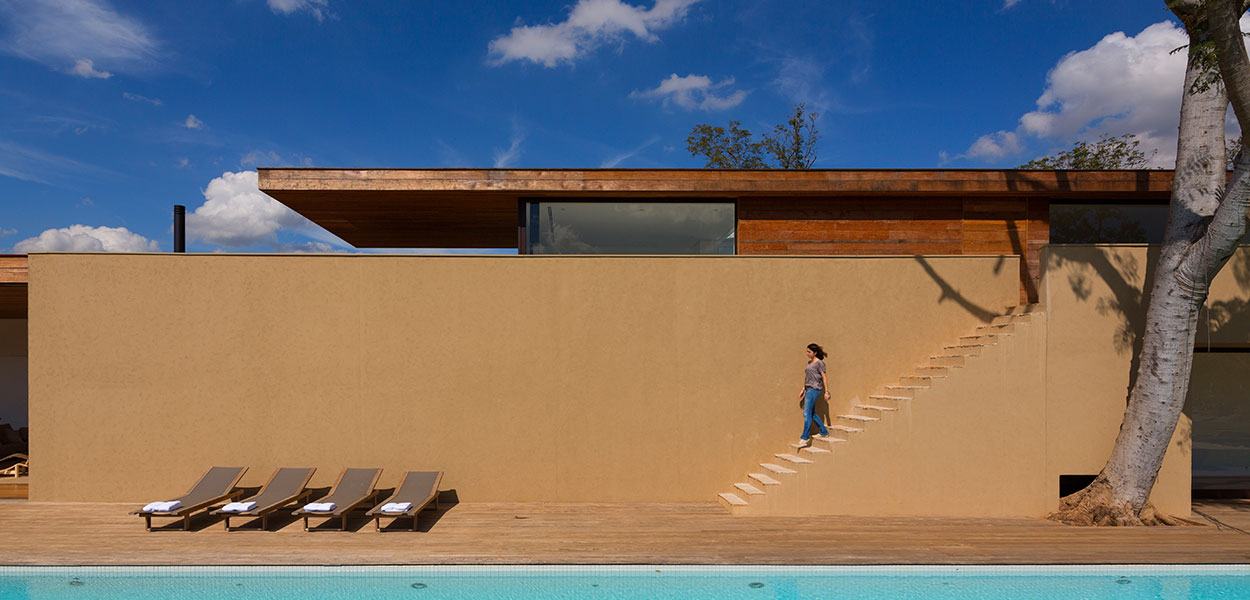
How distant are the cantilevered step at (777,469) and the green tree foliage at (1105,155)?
2095 cm

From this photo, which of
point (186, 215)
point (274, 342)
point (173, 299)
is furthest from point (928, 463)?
point (186, 215)

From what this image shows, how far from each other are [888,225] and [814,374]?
270cm

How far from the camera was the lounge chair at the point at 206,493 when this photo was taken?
694cm

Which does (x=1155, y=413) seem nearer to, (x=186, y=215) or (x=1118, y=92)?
(x=186, y=215)

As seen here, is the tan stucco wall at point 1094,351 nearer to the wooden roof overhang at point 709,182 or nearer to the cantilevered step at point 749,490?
the wooden roof overhang at point 709,182

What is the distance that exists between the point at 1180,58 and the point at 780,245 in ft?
15.8

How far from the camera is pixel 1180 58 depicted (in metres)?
7.23

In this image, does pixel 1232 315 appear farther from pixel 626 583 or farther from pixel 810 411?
pixel 626 583

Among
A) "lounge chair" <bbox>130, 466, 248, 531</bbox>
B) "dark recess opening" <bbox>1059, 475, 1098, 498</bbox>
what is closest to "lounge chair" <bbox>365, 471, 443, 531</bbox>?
"lounge chair" <bbox>130, 466, 248, 531</bbox>

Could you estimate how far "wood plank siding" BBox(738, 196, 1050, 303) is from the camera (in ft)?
31.2

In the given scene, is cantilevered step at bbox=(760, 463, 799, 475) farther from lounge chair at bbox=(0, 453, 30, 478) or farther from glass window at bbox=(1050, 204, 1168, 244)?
lounge chair at bbox=(0, 453, 30, 478)

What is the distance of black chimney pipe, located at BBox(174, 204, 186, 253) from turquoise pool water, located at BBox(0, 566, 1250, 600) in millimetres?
6105

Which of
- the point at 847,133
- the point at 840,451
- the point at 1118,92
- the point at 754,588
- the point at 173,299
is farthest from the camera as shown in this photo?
the point at 1118,92

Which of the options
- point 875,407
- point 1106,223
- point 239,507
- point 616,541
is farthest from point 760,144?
point 239,507
